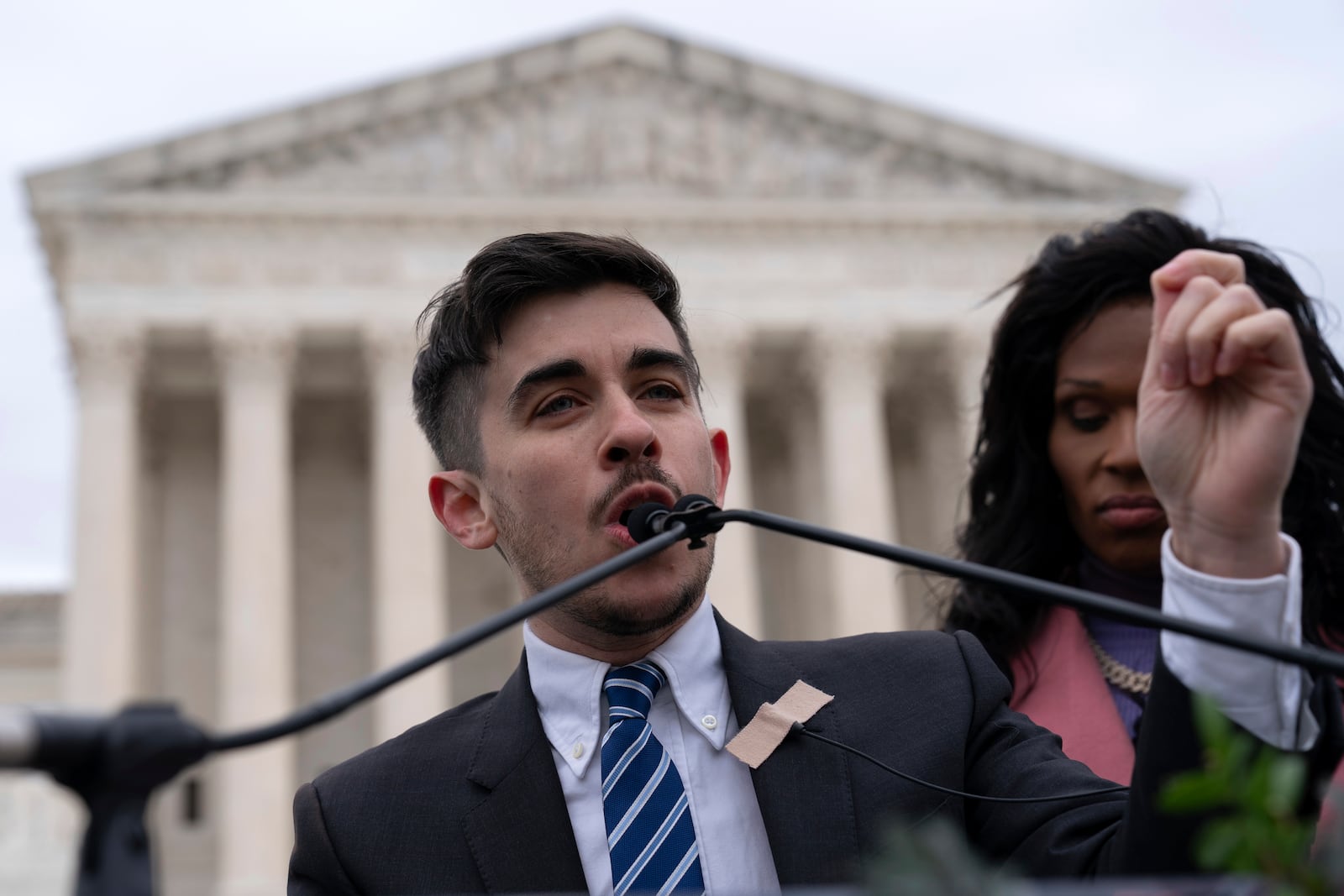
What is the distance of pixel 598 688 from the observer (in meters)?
3.73

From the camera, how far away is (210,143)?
113 ft

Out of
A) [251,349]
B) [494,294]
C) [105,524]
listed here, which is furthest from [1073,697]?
[251,349]

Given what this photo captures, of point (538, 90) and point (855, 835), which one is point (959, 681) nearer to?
point (855, 835)

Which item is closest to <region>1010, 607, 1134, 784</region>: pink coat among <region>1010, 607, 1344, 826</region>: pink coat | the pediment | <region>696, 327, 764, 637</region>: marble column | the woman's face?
<region>1010, 607, 1344, 826</region>: pink coat

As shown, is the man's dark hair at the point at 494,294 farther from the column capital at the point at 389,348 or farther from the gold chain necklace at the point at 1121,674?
the column capital at the point at 389,348

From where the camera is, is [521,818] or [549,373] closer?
[521,818]

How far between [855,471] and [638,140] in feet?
32.2

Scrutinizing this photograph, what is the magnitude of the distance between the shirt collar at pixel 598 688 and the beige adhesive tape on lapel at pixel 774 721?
102mm

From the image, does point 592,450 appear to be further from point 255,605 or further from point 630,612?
point 255,605

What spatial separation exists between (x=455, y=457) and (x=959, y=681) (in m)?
1.52

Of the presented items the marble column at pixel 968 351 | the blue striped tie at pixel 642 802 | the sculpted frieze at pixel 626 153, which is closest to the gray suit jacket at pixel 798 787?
the blue striped tie at pixel 642 802

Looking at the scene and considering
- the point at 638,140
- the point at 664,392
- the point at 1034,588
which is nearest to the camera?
the point at 1034,588

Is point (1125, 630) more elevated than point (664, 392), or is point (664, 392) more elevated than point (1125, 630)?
point (664, 392)

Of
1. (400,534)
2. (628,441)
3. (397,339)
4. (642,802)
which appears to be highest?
(628,441)
